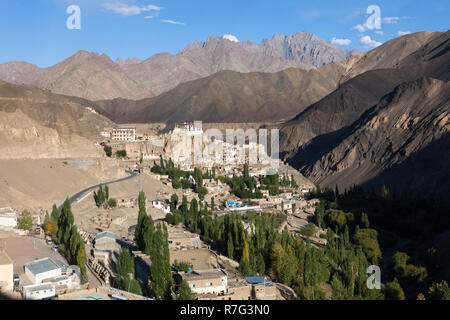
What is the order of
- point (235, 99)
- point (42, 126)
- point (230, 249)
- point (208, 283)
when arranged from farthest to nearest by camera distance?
point (235, 99) → point (42, 126) → point (230, 249) → point (208, 283)

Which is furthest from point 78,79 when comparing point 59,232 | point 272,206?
point 59,232

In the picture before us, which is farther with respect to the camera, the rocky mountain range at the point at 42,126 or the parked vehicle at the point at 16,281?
the rocky mountain range at the point at 42,126

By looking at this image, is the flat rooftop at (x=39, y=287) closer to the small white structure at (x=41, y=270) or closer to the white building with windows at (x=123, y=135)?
the small white structure at (x=41, y=270)

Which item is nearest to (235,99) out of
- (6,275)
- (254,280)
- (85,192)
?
(85,192)

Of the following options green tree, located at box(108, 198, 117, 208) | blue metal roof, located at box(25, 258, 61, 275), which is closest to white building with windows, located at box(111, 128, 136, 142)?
green tree, located at box(108, 198, 117, 208)

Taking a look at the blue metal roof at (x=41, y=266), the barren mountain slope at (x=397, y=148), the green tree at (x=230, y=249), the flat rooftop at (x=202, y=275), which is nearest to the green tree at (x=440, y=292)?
the green tree at (x=230, y=249)

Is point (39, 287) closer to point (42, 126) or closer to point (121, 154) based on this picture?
point (42, 126)

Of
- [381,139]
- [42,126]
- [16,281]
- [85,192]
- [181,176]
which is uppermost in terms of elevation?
[42,126]
